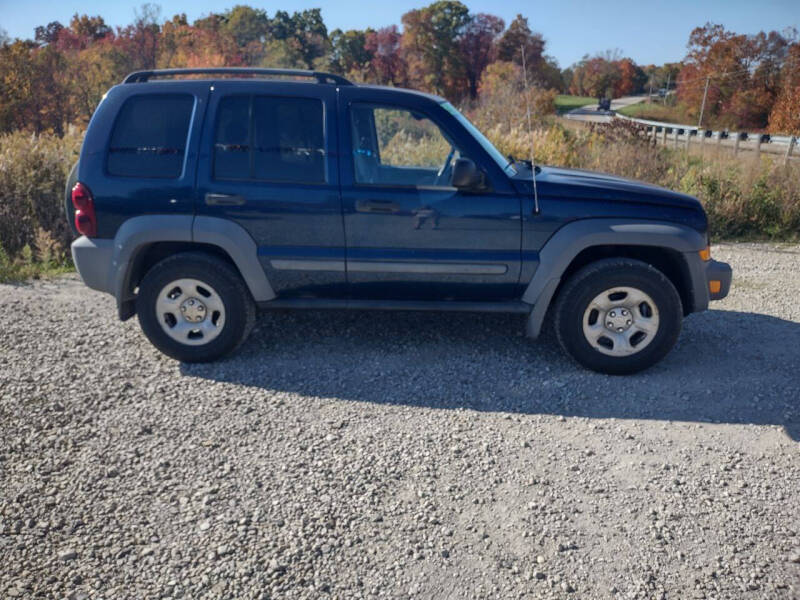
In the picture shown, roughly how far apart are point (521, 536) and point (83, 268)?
3.42 metres

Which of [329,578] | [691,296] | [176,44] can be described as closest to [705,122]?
[176,44]

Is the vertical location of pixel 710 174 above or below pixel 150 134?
below

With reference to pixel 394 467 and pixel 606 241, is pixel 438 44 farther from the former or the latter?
pixel 394 467

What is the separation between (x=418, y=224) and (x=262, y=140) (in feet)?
3.94

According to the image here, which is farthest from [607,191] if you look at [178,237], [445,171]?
[178,237]

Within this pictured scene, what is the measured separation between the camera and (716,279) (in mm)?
4621

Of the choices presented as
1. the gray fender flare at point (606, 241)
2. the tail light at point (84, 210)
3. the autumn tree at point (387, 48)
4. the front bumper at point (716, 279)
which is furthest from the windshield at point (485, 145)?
the autumn tree at point (387, 48)

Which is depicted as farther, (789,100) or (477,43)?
(477,43)

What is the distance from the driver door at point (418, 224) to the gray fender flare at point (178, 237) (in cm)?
70

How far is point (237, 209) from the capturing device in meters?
4.48

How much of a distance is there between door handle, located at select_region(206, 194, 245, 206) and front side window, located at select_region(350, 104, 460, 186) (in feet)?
2.66

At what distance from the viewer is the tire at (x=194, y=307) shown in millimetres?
4574

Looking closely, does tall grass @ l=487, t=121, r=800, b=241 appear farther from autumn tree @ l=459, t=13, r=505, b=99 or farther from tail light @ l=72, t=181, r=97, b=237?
autumn tree @ l=459, t=13, r=505, b=99

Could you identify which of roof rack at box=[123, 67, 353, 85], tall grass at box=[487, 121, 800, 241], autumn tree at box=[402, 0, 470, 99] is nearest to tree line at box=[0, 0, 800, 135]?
autumn tree at box=[402, 0, 470, 99]
